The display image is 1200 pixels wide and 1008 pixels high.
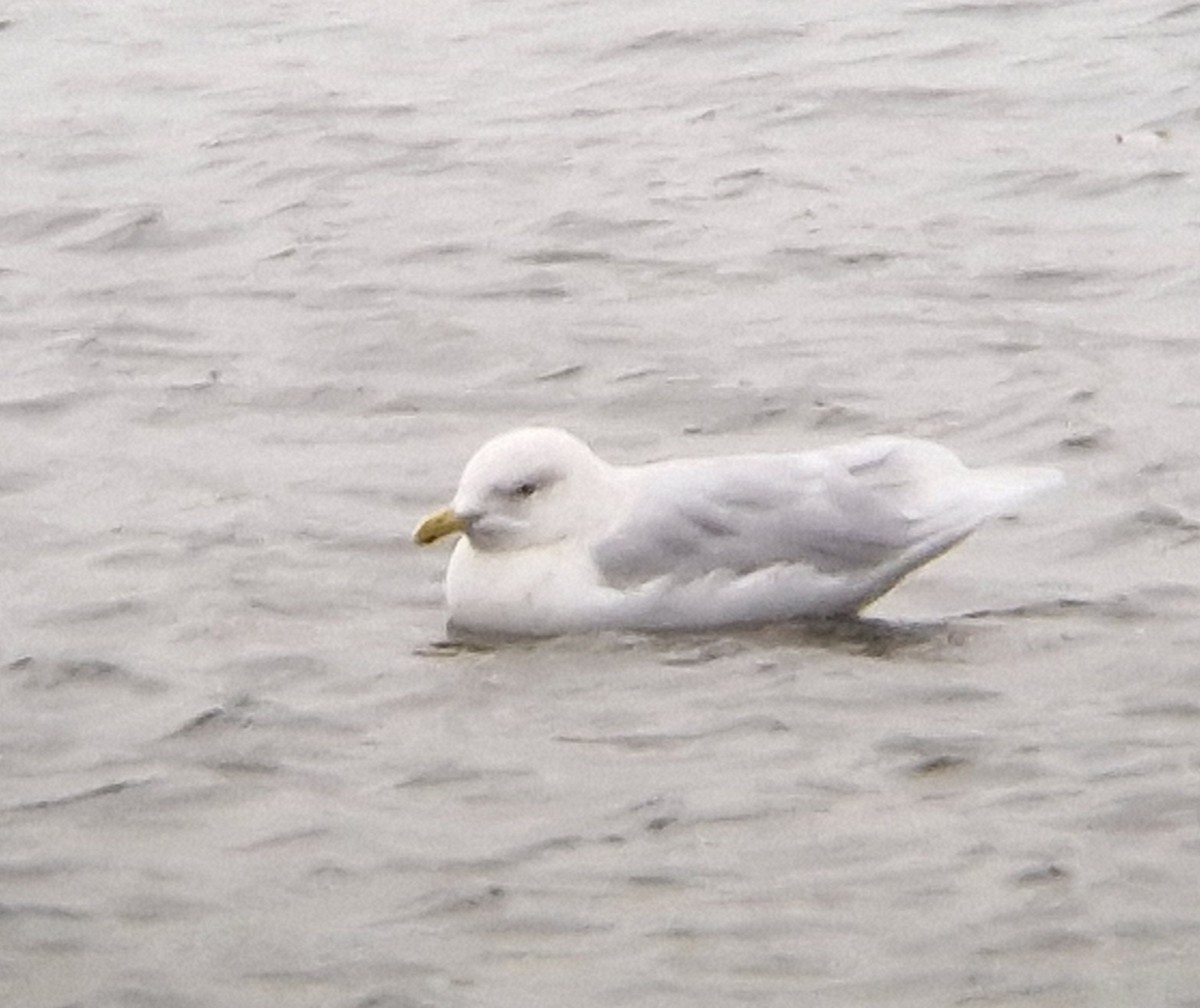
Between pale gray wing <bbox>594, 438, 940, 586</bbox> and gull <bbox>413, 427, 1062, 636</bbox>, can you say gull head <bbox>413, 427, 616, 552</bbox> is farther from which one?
pale gray wing <bbox>594, 438, 940, 586</bbox>

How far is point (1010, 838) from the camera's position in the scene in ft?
24.2

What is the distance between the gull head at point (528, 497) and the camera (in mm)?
9117

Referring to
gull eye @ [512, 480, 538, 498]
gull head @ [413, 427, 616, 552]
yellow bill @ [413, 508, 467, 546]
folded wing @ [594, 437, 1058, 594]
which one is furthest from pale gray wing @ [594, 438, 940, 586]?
yellow bill @ [413, 508, 467, 546]

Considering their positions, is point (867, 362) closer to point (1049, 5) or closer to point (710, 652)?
point (710, 652)

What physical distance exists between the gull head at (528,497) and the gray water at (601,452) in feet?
0.92

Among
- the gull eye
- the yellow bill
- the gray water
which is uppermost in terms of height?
the gull eye

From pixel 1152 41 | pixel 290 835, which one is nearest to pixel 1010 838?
pixel 290 835

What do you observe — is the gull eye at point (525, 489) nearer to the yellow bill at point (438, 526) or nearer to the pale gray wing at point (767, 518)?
the yellow bill at point (438, 526)

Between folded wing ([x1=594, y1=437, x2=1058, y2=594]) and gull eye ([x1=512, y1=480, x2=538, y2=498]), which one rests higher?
gull eye ([x1=512, y1=480, x2=538, y2=498])

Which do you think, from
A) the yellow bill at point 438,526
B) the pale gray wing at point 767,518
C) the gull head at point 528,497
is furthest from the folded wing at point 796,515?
the yellow bill at point 438,526

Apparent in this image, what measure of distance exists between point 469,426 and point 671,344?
0.91 m

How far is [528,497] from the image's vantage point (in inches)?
360

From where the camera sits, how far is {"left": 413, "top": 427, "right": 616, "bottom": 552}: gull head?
912 cm

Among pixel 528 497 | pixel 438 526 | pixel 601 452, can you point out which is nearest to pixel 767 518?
pixel 528 497
